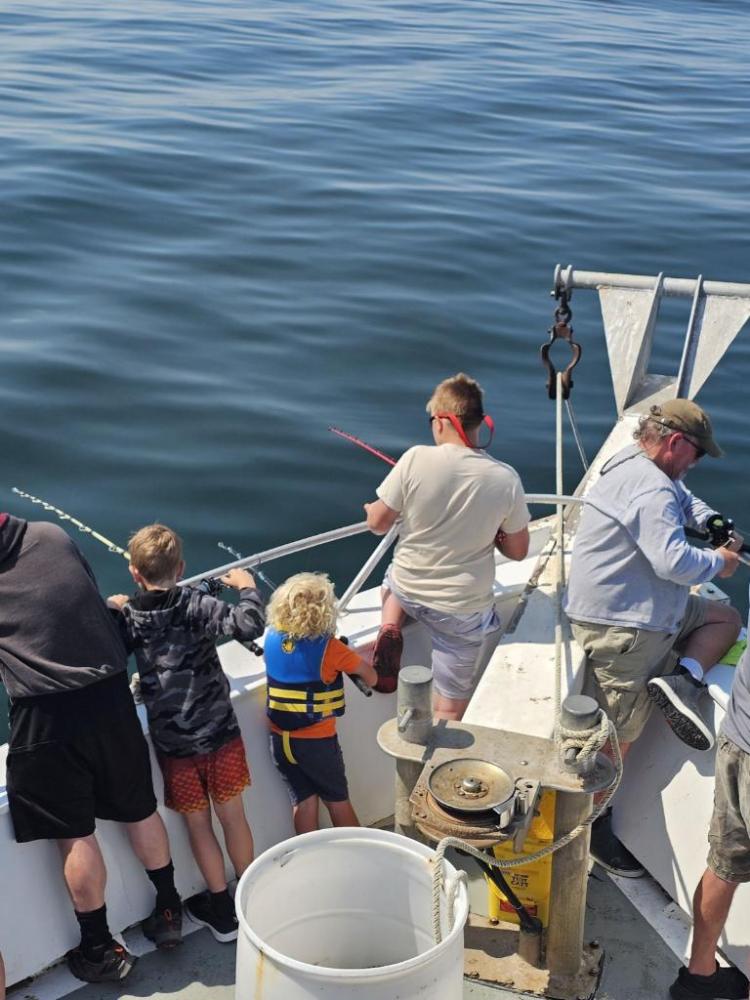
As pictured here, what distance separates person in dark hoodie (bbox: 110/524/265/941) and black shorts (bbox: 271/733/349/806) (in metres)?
0.16

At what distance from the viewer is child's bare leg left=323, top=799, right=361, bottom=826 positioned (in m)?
4.16

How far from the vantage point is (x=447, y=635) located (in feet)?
14.1

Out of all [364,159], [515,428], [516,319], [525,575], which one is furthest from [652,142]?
[525,575]

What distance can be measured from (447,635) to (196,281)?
7428 millimetres

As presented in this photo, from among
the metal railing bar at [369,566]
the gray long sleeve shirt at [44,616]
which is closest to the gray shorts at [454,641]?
the metal railing bar at [369,566]

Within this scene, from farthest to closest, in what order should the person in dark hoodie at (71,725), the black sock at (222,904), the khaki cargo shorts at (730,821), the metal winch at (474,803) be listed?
the black sock at (222,904) → the khaki cargo shorts at (730,821) → the person in dark hoodie at (71,725) → the metal winch at (474,803)

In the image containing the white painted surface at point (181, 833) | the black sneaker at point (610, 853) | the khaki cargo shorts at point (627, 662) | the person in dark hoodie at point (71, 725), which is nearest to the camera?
the person in dark hoodie at point (71, 725)

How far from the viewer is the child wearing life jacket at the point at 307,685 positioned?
3814 millimetres

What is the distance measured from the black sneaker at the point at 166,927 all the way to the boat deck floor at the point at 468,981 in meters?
0.08

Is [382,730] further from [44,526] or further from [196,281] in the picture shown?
[196,281]

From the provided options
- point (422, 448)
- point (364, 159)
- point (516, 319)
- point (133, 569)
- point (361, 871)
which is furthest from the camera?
point (364, 159)

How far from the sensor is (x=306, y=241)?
12.1m

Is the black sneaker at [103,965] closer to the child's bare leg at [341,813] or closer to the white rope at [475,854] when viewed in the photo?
the child's bare leg at [341,813]

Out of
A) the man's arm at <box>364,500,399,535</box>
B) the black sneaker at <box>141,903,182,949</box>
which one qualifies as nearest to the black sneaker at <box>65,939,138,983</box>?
the black sneaker at <box>141,903,182,949</box>
